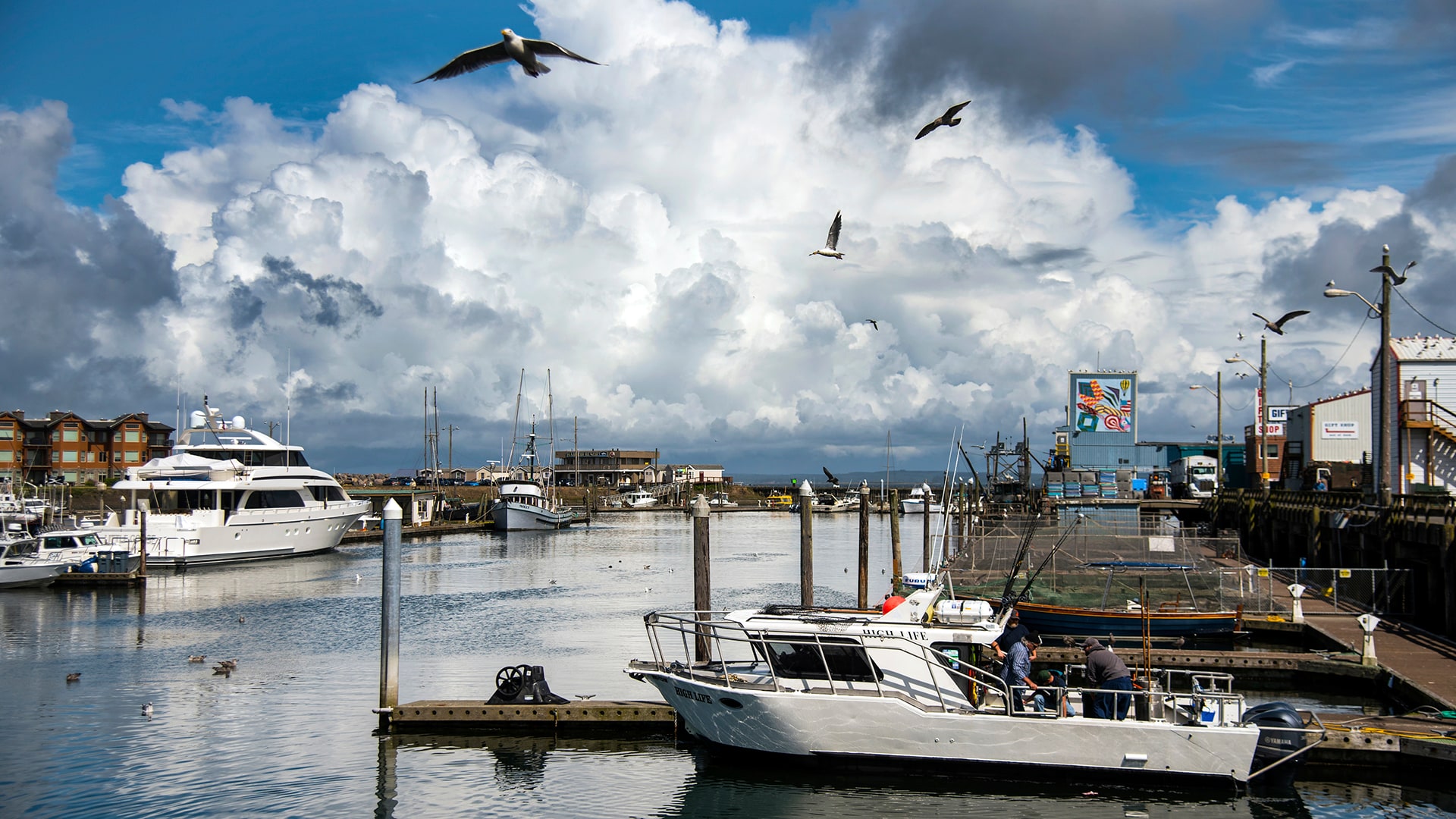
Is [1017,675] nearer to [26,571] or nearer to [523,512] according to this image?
[26,571]

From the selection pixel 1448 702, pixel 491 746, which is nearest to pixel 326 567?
pixel 491 746

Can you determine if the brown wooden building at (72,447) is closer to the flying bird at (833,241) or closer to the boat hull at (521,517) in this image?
the boat hull at (521,517)

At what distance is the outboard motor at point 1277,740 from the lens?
16266 mm

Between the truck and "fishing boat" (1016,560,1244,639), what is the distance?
55653mm

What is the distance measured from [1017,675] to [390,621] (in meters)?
11.6

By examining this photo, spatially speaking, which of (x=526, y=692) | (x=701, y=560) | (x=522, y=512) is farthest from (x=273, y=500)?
(x=526, y=692)

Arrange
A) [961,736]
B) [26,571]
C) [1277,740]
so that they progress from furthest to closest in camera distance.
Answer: [26,571], [961,736], [1277,740]

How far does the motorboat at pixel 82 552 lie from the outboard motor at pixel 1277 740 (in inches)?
1846

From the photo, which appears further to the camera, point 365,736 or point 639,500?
point 639,500

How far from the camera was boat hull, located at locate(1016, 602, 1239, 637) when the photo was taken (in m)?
27.8

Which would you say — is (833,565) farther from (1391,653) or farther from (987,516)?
(1391,653)

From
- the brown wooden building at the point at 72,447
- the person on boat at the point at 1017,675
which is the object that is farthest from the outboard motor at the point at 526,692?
the brown wooden building at the point at 72,447

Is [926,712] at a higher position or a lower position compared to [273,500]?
lower

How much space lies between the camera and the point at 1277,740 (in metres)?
16.3
